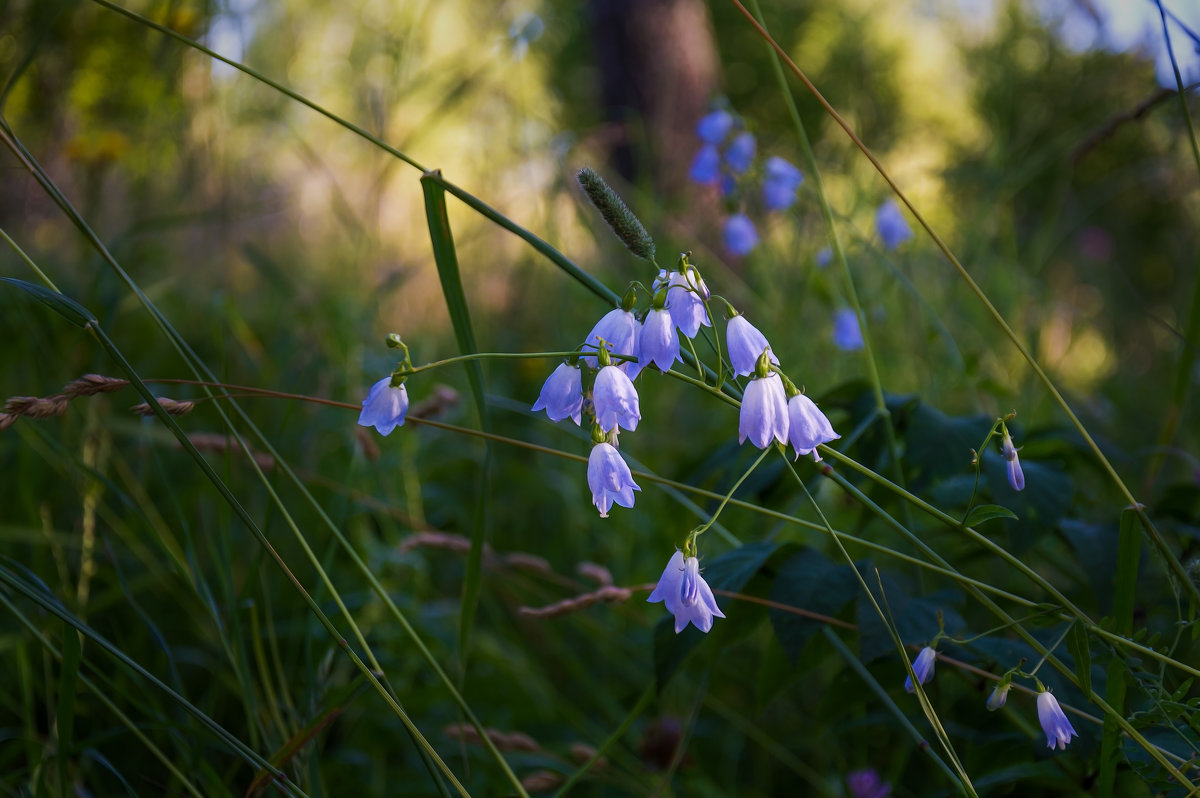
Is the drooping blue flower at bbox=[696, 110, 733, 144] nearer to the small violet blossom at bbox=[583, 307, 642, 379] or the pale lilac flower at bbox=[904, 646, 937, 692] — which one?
the small violet blossom at bbox=[583, 307, 642, 379]

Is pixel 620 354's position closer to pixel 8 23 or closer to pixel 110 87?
pixel 8 23

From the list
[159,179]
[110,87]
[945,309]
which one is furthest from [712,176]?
[159,179]

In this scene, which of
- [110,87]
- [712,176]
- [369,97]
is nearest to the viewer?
[712,176]

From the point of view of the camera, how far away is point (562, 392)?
0.69 m

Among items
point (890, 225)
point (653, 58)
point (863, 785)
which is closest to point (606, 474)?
point (863, 785)

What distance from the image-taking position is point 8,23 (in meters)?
1.69

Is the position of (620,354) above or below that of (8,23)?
below

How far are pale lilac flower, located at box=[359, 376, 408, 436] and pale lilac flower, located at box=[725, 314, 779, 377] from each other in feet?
0.90

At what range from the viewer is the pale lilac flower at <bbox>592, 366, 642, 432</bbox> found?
24.5 inches

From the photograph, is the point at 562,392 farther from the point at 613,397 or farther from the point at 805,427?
the point at 805,427

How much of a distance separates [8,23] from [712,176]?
150 centimetres

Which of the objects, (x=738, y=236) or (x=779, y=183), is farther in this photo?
(x=779, y=183)

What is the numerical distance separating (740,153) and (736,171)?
41 mm

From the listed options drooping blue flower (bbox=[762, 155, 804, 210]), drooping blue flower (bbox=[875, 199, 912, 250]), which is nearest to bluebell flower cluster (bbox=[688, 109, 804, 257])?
drooping blue flower (bbox=[762, 155, 804, 210])
